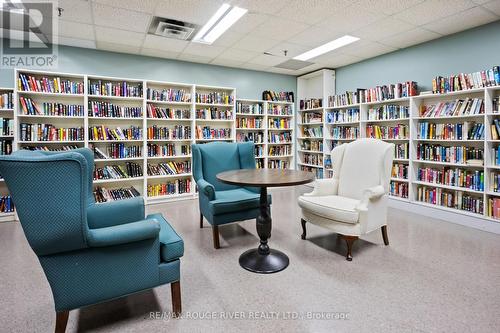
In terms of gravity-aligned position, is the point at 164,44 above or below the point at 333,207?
above

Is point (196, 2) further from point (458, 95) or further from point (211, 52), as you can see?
point (458, 95)

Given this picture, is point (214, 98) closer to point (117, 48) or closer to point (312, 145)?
point (117, 48)

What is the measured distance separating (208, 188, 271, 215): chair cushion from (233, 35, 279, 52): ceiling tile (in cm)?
251

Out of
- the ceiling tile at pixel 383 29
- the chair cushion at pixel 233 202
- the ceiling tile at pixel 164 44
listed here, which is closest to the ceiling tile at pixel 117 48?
the ceiling tile at pixel 164 44

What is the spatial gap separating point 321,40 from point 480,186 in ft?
9.84

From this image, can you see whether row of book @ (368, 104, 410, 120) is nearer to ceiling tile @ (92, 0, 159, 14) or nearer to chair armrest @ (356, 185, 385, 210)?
chair armrest @ (356, 185, 385, 210)

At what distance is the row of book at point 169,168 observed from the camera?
16.1ft

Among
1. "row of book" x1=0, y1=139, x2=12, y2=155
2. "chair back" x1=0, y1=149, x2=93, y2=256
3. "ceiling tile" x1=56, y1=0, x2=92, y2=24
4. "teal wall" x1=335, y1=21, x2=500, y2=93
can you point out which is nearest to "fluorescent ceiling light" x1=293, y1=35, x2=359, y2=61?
"teal wall" x1=335, y1=21, x2=500, y2=93

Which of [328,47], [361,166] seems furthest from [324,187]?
[328,47]

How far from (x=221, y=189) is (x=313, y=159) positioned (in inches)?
138

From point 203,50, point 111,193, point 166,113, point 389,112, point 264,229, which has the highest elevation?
point 203,50

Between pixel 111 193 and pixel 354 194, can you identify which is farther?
pixel 111 193

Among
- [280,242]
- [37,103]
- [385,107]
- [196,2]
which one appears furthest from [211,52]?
[280,242]

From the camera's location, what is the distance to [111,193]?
455 centimetres
